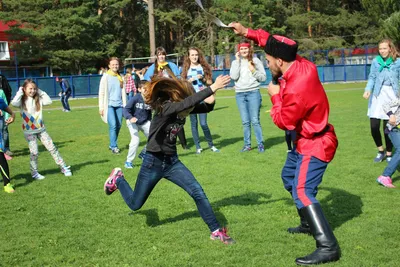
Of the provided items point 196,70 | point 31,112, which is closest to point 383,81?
point 196,70

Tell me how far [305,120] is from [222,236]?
1515 millimetres

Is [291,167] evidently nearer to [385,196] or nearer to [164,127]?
[164,127]

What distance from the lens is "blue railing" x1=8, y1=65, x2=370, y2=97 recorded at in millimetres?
34938

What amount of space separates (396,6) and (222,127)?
126 ft

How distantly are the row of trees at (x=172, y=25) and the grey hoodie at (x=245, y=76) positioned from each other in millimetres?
35484

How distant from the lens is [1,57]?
169 feet

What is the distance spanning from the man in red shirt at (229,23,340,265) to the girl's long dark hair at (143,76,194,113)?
0.85 metres

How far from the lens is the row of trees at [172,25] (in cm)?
4759

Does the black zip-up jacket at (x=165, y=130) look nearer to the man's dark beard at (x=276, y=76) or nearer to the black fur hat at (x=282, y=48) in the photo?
the man's dark beard at (x=276, y=76)

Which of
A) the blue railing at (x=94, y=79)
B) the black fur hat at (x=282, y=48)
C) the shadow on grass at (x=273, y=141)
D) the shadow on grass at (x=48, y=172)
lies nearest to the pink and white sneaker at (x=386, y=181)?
the black fur hat at (x=282, y=48)

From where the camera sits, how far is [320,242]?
443cm

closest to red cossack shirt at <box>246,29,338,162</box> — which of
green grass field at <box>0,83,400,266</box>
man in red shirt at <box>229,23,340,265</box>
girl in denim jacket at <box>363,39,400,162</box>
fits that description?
man in red shirt at <box>229,23,340,265</box>

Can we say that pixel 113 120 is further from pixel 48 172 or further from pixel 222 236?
pixel 222 236

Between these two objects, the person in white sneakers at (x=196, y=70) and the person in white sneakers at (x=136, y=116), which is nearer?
the person in white sneakers at (x=136, y=116)
